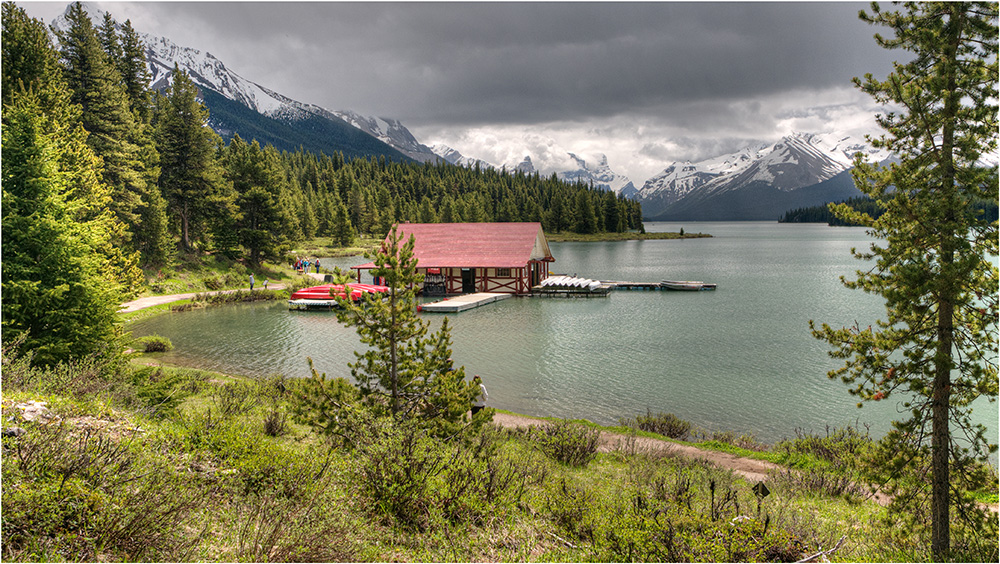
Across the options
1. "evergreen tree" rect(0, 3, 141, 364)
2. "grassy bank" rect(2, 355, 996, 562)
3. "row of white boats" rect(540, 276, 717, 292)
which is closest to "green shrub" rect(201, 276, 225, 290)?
"row of white boats" rect(540, 276, 717, 292)

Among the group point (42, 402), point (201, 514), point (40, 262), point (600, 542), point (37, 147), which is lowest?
point (600, 542)

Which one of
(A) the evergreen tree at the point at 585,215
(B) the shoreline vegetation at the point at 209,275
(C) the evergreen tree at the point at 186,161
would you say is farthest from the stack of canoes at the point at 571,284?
(A) the evergreen tree at the point at 585,215

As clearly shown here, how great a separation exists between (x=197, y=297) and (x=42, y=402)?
3271 centimetres

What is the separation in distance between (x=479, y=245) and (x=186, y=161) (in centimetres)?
2626

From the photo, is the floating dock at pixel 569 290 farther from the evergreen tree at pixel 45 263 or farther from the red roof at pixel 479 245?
the evergreen tree at pixel 45 263

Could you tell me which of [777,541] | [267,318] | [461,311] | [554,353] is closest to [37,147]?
[777,541]

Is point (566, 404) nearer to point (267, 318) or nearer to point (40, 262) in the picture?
point (40, 262)

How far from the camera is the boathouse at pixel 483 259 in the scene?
4288 centimetres

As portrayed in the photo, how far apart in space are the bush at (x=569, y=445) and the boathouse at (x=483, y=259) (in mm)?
30053

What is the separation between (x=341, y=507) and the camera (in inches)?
223

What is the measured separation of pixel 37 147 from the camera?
12117mm

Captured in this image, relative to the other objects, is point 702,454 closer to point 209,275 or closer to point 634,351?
point 634,351

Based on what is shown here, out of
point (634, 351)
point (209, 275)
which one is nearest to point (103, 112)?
point (209, 275)

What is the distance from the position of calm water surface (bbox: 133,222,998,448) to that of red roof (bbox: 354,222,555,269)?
4545 mm
